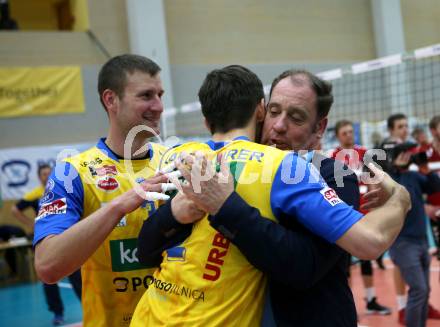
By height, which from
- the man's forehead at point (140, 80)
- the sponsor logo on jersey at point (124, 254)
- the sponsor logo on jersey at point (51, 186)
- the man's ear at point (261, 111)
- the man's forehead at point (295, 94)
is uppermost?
the man's forehead at point (140, 80)

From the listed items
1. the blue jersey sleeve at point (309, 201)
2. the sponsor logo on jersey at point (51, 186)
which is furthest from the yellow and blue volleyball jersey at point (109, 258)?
the blue jersey sleeve at point (309, 201)

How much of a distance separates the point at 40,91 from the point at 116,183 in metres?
12.5

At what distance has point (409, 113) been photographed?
58.8 feet

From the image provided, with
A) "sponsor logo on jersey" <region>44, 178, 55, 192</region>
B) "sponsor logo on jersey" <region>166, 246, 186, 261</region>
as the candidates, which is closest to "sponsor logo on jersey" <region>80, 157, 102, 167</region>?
"sponsor logo on jersey" <region>44, 178, 55, 192</region>

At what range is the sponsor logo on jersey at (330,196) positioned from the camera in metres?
1.86

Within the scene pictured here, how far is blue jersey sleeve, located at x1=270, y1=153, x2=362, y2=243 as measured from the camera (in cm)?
182

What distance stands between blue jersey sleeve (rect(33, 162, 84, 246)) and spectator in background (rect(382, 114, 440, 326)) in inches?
141

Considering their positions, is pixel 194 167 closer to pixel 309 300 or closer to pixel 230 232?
pixel 230 232

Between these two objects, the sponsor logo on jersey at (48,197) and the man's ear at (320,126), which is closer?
the man's ear at (320,126)

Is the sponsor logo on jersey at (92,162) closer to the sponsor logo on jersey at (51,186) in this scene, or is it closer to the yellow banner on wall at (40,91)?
the sponsor logo on jersey at (51,186)

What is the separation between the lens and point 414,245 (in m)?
5.78

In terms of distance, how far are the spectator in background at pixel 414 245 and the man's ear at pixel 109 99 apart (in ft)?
10.8

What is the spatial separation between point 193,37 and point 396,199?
15.6 m

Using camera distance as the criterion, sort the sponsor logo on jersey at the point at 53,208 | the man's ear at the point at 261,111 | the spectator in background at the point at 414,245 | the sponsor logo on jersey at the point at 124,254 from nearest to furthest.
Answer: the man's ear at the point at 261,111 → the sponsor logo on jersey at the point at 53,208 → the sponsor logo on jersey at the point at 124,254 → the spectator in background at the point at 414,245
